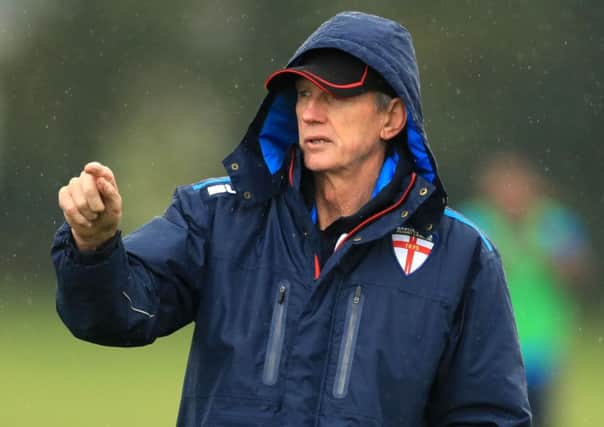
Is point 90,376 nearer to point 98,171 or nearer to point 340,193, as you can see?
point 340,193

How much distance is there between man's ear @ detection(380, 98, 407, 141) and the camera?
11.6 feet

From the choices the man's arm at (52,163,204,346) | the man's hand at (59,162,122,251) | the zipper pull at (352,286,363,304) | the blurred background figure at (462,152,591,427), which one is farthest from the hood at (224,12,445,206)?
the blurred background figure at (462,152,591,427)

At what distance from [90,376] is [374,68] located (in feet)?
26.0

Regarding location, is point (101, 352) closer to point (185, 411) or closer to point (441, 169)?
point (441, 169)

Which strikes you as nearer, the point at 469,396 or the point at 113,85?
the point at 469,396

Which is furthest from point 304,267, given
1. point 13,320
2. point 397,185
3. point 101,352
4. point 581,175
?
point 581,175

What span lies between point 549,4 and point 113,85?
5.20 m

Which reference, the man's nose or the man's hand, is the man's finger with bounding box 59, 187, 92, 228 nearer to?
the man's hand

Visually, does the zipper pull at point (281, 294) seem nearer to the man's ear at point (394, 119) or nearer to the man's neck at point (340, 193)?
the man's neck at point (340, 193)

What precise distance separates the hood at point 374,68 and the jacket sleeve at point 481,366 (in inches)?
11.3

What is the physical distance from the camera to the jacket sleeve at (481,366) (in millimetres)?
3332

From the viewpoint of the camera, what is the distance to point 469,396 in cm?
334

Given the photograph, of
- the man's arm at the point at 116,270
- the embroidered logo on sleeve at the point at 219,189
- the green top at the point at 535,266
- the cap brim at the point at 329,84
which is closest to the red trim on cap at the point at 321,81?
the cap brim at the point at 329,84

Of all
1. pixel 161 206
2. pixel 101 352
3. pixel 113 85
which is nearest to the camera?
pixel 101 352
